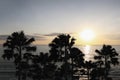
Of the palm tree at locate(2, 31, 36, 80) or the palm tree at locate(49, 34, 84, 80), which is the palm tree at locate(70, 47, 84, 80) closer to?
the palm tree at locate(49, 34, 84, 80)

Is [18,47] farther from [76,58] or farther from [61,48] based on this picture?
[76,58]

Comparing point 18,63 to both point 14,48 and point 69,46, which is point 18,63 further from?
point 69,46

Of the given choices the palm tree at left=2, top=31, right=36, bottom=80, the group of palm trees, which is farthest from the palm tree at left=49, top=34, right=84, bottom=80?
the palm tree at left=2, top=31, right=36, bottom=80

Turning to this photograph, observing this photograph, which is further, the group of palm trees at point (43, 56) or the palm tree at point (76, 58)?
the palm tree at point (76, 58)

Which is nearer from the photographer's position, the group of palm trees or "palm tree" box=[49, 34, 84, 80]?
the group of palm trees

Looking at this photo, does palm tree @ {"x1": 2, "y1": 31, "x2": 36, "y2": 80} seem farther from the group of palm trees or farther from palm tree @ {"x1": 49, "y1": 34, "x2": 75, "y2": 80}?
palm tree @ {"x1": 49, "y1": 34, "x2": 75, "y2": 80}

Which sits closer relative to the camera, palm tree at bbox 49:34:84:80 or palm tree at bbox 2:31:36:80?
palm tree at bbox 2:31:36:80

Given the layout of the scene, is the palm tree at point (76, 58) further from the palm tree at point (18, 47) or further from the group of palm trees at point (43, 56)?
the palm tree at point (18, 47)

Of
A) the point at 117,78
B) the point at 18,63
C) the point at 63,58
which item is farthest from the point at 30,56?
the point at 117,78

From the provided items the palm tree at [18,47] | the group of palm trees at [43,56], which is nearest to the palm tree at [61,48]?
the group of palm trees at [43,56]

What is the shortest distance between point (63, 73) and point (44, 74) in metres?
2.95

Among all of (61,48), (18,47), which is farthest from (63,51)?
(18,47)

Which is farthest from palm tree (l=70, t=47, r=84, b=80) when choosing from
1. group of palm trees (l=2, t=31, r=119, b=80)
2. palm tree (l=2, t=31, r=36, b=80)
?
palm tree (l=2, t=31, r=36, b=80)

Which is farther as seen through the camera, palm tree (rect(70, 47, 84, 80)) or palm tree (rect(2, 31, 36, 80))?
palm tree (rect(70, 47, 84, 80))
